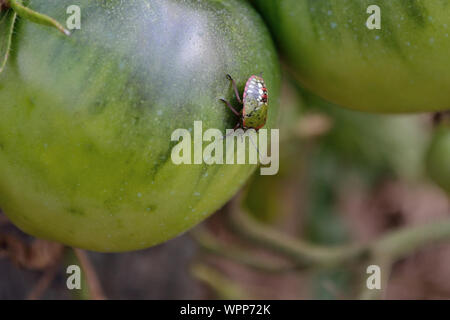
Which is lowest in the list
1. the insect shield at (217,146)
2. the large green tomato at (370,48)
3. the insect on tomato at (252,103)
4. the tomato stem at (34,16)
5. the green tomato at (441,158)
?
the insect shield at (217,146)

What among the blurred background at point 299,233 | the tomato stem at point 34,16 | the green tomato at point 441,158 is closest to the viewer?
the tomato stem at point 34,16

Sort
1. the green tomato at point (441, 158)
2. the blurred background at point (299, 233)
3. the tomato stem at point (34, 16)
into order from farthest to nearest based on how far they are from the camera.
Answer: the green tomato at point (441, 158) → the blurred background at point (299, 233) → the tomato stem at point (34, 16)

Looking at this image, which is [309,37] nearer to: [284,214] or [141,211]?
[141,211]

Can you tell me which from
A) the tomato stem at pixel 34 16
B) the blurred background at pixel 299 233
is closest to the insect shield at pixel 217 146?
the tomato stem at pixel 34 16

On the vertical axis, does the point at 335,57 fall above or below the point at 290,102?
below

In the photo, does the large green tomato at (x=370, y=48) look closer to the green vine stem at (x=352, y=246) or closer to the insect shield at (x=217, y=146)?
the insect shield at (x=217, y=146)

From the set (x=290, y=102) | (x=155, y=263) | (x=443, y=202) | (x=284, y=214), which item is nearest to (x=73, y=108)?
(x=155, y=263)

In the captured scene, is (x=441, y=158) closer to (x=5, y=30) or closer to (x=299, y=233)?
(x=299, y=233)
